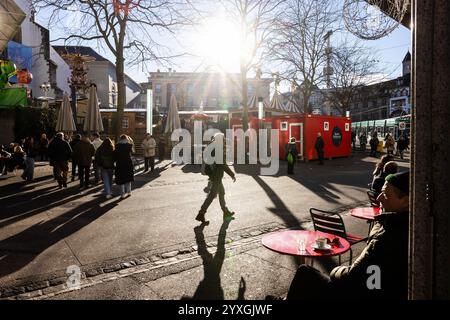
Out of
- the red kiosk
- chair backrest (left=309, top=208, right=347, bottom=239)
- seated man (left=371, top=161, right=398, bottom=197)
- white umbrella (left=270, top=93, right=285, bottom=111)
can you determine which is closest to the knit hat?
chair backrest (left=309, top=208, right=347, bottom=239)

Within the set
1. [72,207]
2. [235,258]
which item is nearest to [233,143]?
[72,207]

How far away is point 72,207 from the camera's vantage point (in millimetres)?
8844

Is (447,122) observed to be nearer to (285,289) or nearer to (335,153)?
(285,289)

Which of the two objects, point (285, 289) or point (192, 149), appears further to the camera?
point (192, 149)

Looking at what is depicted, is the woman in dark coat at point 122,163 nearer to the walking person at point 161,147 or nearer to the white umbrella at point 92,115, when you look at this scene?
the white umbrella at point 92,115

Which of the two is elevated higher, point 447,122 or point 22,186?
point 447,122

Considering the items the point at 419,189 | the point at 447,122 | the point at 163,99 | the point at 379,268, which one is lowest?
the point at 379,268

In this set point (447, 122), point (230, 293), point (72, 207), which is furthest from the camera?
point (72, 207)

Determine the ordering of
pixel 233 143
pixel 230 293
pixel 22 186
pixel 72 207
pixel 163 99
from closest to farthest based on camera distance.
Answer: pixel 230 293
pixel 72 207
pixel 22 186
pixel 233 143
pixel 163 99

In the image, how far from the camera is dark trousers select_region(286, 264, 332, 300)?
9.31 feet

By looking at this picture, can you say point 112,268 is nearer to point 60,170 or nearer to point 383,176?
point 383,176

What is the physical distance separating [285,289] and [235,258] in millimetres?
1246

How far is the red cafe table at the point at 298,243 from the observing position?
3576 mm

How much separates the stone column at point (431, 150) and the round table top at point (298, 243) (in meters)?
1.92
